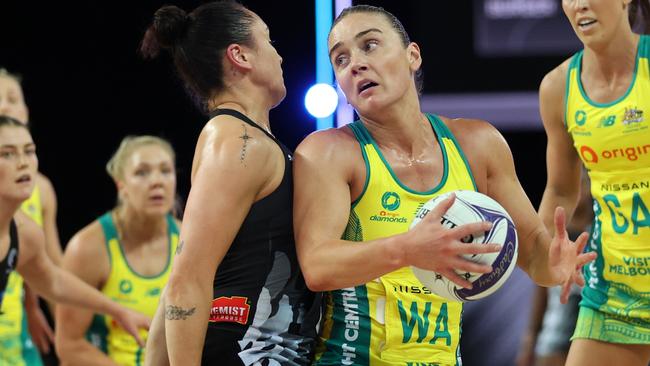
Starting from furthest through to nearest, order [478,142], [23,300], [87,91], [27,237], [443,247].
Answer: [87,91]
[23,300]
[27,237]
[478,142]
[443,247]

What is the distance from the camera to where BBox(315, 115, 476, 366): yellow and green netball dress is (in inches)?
118

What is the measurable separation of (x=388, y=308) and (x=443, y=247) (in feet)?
1.72

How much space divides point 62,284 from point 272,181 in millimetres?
1999

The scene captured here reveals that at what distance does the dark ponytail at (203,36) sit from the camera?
128 inches

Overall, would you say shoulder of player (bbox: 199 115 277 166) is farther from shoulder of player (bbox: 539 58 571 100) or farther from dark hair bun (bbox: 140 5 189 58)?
shoulder of player (bbox: 539 58 571 100)

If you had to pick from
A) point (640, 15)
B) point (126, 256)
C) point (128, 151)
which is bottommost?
point (126, 256)

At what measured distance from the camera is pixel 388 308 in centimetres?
302

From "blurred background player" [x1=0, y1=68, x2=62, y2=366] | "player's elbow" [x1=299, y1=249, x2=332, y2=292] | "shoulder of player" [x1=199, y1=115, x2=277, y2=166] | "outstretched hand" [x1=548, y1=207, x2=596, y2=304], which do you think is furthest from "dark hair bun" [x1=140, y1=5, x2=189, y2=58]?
"blurred background player" [x1=0, y1=68, x2=62, y2=366]

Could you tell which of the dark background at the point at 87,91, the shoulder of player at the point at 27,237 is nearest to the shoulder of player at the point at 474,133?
the shoulder of player at the point at 27,237

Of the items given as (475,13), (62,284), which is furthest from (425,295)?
(475,13)

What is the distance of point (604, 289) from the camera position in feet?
12.2

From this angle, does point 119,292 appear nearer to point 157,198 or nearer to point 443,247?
point 157,198

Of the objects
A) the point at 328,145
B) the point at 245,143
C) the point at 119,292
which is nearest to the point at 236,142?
the point at 245,143

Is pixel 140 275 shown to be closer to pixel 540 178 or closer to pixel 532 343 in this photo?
pixel 532 343
